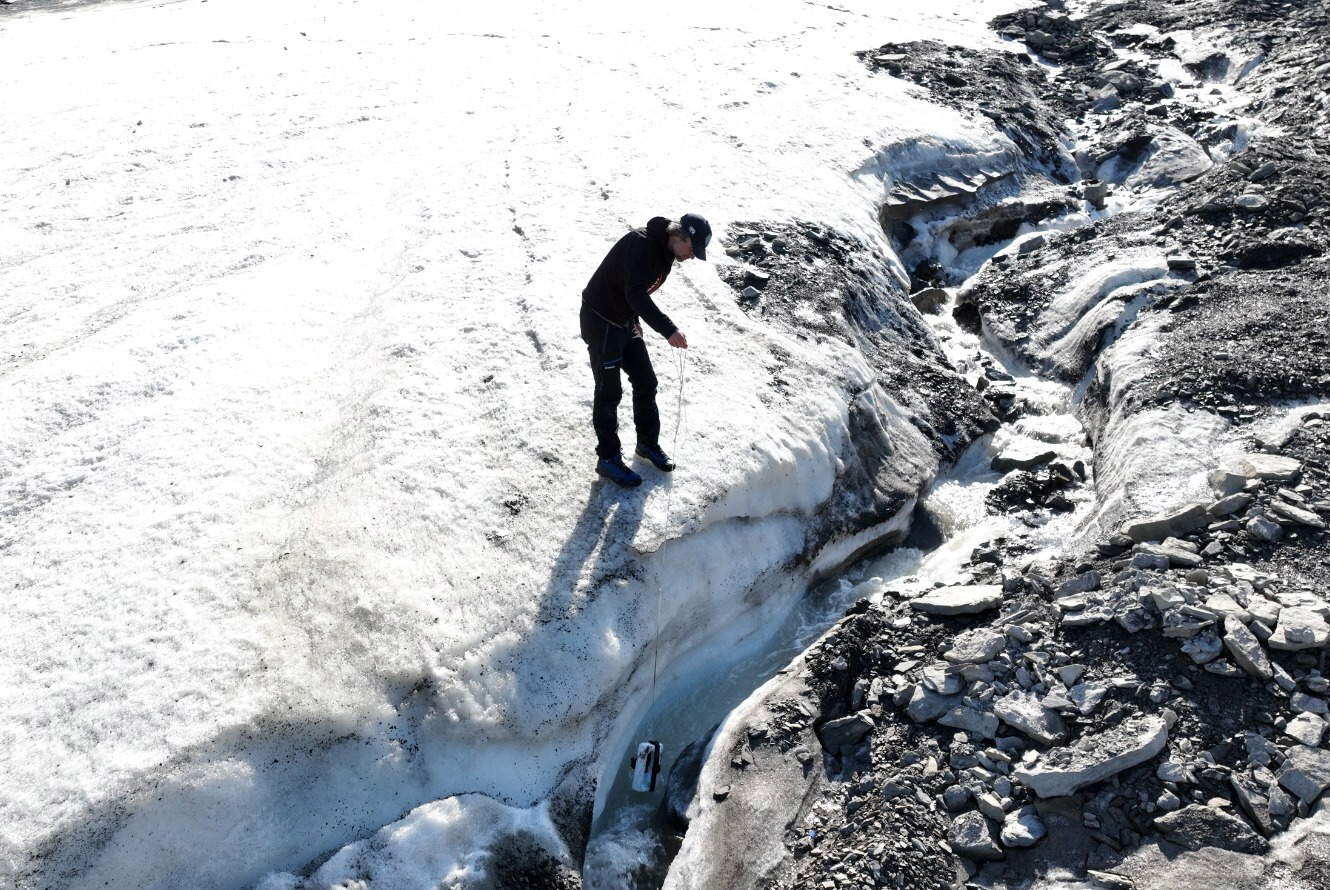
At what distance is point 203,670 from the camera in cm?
743

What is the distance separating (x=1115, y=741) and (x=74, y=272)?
13.3 meters

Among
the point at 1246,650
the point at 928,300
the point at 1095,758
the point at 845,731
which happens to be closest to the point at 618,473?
the point at 845,731

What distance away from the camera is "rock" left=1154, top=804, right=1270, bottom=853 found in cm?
643

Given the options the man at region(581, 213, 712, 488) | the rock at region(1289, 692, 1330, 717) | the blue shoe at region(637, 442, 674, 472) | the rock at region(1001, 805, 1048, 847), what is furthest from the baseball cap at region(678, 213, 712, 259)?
the rock at region(1289, 692, 1330, 717)

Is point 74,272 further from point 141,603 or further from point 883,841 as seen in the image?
point 883,841

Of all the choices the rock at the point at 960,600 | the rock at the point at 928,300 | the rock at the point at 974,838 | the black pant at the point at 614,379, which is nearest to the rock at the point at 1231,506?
the rock at the point at 960,600

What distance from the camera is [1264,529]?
860 cm

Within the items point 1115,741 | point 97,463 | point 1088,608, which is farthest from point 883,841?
point 97,463

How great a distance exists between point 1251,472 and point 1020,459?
2774 millimetres

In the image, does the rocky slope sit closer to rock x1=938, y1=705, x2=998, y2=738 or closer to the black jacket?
rock x1=938, y1=705, x2=998, y2=738

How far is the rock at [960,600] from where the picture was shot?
28.9 ft

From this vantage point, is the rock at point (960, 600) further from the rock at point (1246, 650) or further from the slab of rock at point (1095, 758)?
the rock at point (1246, 650)

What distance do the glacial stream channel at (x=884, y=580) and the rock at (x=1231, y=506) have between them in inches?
70.1

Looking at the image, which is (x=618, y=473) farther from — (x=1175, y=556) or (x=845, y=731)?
(x=1175, y=556)
